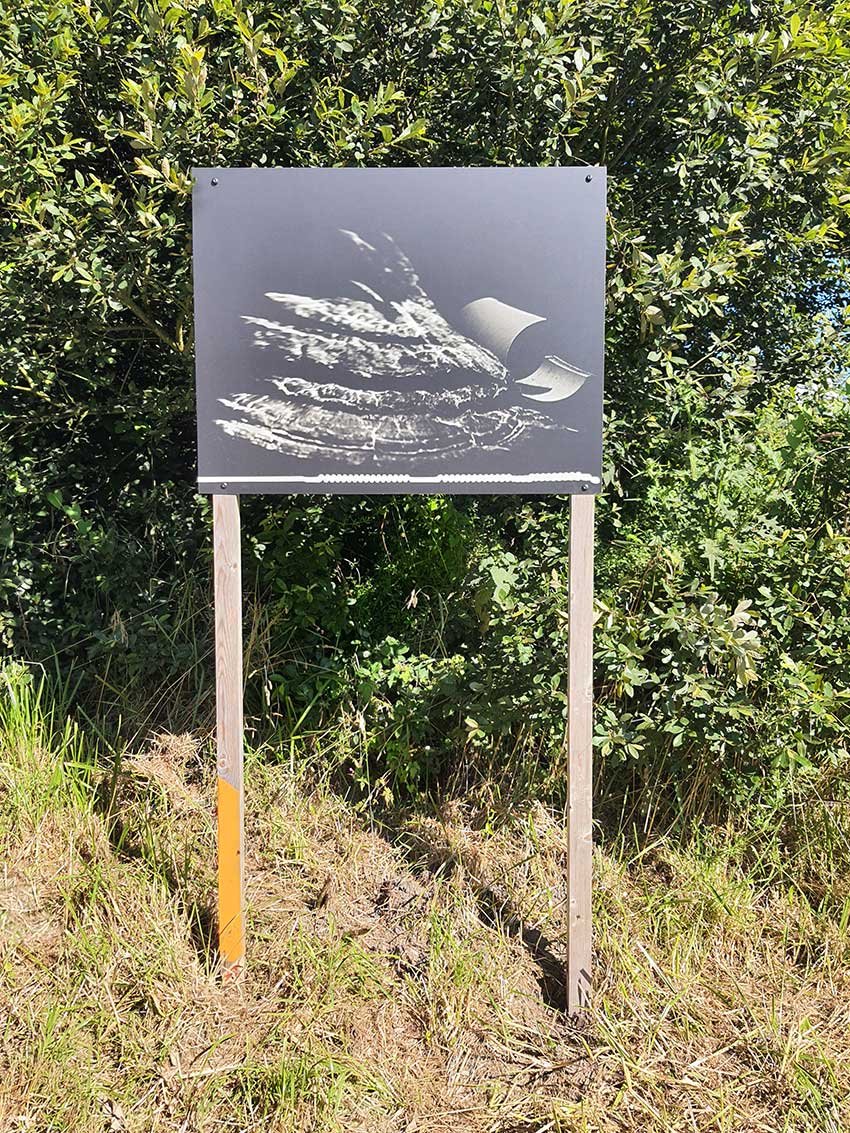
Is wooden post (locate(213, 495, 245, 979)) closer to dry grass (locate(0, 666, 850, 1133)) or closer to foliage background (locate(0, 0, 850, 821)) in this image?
dry grass (locate(0, 666, 850, 1133))

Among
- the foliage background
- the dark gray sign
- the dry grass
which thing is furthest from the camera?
the foliage background

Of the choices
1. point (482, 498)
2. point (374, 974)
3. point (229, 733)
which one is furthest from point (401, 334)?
point (374, 974)

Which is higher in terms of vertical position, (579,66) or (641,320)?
(579,66)

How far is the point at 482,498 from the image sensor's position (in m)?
3.40

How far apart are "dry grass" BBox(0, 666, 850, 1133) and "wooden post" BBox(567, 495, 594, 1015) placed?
177 millimetres

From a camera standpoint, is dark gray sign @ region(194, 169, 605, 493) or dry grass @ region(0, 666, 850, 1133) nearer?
dry grass @ region(0, 666, 850, 1133)

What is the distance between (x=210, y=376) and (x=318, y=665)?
143 cm

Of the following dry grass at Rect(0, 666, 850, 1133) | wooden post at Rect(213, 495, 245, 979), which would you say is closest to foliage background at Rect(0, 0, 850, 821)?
dry grass at Rect(0, 666, 850, 1133)

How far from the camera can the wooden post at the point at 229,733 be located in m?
2.48

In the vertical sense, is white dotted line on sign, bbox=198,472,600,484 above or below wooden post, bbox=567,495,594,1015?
above

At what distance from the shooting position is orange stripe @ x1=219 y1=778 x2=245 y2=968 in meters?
2.49

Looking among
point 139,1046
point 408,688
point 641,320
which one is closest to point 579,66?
point 641,320

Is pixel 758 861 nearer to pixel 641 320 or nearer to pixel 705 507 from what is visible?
pixel 705 507

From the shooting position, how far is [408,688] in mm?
3158
